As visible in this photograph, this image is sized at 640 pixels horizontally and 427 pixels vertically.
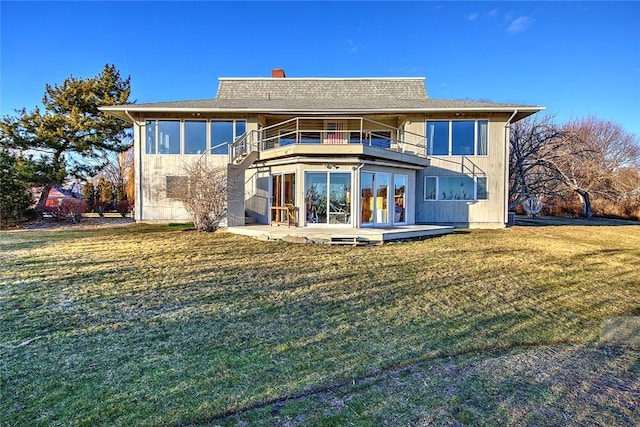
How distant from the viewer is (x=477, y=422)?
2590mm

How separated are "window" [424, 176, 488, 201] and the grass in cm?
791

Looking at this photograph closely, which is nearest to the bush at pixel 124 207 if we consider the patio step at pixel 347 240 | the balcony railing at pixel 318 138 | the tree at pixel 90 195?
the tree at pixel 90 195

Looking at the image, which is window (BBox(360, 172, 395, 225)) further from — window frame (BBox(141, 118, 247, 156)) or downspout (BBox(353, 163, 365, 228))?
window frame (BBox(141, 118, 247, 156))

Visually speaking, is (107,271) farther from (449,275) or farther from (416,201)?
(416,201)

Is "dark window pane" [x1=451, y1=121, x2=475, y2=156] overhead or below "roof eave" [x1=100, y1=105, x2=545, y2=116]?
below

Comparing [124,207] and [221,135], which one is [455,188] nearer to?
[221,135]

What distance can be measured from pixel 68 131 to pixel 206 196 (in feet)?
39.2

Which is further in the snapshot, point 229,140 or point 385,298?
point 229,140

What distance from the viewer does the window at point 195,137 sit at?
51.3 feet

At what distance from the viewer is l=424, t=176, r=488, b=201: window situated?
15758 mm

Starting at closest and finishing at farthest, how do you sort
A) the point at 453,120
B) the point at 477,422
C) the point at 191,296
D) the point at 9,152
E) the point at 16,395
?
the point at 477,422, the point at 16,395, the point at 191,296, the point at 453,120, the point at 9,152

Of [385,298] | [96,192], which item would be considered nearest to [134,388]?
[385,298]

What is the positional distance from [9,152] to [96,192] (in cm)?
680

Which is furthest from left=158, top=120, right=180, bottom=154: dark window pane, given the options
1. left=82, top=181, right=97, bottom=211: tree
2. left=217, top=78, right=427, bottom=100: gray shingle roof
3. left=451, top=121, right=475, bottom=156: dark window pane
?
left=451, top=121, right=475, bottom=156: dark window pane
